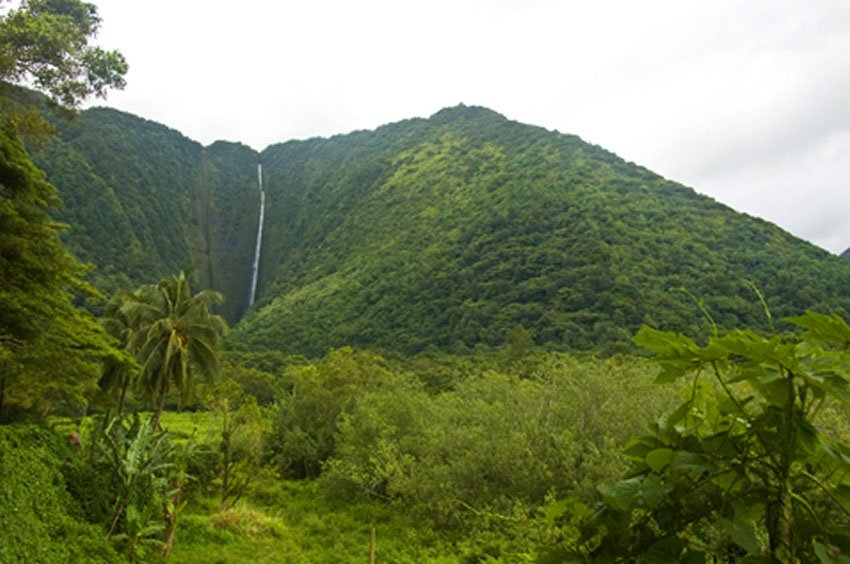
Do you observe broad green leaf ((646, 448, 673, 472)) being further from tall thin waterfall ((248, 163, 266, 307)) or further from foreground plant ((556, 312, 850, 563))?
tall thin waterfall ((248, 163, 266, 307))

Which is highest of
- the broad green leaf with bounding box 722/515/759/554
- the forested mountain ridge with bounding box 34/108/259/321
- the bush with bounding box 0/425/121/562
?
the forested mountain ridge with bounding box 34/108/259/321

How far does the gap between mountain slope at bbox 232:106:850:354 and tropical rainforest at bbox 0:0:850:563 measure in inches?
19.7

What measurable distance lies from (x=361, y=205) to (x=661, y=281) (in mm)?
67684

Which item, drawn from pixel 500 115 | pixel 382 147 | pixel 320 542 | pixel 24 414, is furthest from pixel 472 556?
pixel 382 147

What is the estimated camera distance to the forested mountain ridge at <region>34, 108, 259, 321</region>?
A: 301ft

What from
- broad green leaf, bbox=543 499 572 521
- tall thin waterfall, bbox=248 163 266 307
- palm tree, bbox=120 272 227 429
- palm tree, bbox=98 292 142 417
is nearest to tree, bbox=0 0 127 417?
palm tree, bbox=120 272 227 429

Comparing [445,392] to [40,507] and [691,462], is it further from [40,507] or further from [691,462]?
[691,462]

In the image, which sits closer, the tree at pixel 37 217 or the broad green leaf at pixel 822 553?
the broad green leaf at pixel 822 553

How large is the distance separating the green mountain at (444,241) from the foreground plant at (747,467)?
44.9 metres

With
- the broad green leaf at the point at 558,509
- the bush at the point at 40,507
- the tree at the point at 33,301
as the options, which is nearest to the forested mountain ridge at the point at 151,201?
the tree at the point at 33,301

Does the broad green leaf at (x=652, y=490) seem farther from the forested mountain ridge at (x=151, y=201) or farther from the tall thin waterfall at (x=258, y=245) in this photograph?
the tall thin waterfall at (x=258, y=245)

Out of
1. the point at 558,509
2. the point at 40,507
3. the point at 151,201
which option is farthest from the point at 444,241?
the point at 558,509

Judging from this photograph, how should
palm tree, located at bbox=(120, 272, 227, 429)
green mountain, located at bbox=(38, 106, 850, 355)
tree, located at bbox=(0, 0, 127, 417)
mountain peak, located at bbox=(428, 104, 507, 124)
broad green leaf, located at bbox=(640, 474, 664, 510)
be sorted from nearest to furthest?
broad green leaf, located at bbox=(640, 474, 664, 510), tree, located at bbox=(0, 0, 127, 417), palm tree, located at bbox=(120, 272, 227, 429), green mountain, located at bbox=(38, 106, 850, 355), mountain peak, located at bbox=(428, 104, 507, 124)

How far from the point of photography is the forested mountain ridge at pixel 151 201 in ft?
301
